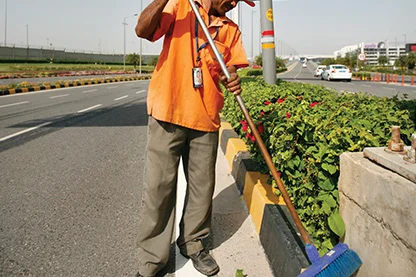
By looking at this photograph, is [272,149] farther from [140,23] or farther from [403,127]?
[140,23]

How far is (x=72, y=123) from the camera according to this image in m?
8.06

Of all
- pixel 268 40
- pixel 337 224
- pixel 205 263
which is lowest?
pixel 205 263

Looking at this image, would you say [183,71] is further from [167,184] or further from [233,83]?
[167,184]

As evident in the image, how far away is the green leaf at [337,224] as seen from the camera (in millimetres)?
Answer: 2033

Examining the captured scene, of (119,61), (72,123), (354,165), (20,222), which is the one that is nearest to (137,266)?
(20,222)

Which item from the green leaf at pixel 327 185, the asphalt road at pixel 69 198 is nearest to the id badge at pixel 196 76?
the green leaf at pixel 327 185

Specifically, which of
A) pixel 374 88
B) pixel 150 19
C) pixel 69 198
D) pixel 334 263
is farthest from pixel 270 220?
pixel 374 88

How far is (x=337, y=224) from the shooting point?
6.75 feet

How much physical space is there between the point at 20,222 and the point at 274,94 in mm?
2709

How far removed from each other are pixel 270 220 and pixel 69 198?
1.99 m

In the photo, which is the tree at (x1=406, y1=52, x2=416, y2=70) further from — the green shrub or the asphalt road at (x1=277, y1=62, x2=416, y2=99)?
the green shrub

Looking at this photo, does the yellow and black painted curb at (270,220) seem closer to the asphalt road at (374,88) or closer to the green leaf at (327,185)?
the green leaf at (327,185)

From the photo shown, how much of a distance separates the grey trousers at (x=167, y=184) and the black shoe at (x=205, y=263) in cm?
4

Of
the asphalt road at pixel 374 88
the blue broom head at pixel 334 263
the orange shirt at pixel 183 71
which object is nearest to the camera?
the blue broom head at pixel 334 263
